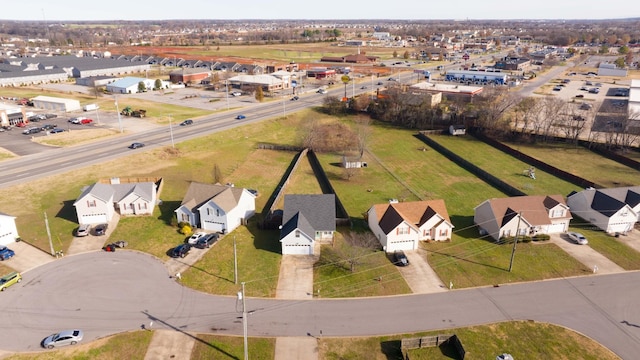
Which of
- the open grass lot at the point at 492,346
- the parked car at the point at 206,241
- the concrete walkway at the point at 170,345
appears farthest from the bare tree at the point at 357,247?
the concrete walkway at the point at 170,345

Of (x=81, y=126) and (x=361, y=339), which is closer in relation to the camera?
(x=361, y=339)

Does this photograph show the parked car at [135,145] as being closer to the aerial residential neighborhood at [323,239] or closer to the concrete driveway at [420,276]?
the aerial residential neighborhood at [323,239]

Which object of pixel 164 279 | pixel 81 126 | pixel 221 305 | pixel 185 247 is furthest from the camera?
pixel 81 126

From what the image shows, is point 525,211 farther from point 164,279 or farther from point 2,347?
point 2,347

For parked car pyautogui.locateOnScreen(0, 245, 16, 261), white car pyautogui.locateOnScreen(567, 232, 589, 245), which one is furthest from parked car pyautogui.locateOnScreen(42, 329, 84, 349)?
white car pyautogui.locateOnScreen(567, 232, 589, 245)

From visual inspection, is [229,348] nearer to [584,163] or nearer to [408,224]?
[408,224]

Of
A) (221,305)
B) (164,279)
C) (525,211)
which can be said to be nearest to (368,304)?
(221,305)
